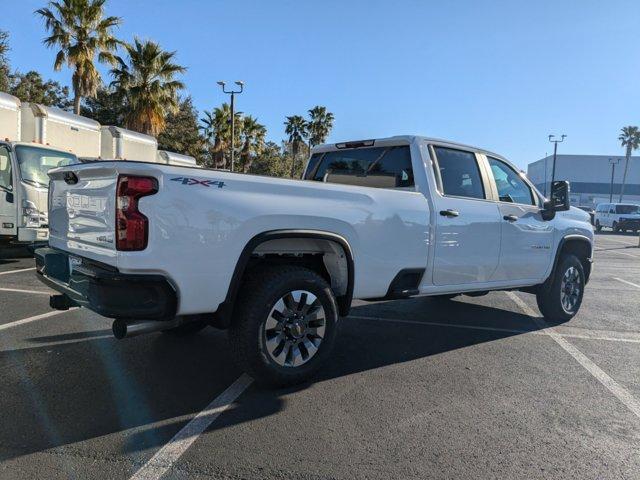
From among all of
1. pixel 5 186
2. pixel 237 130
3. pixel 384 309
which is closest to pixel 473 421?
pixel 384 309

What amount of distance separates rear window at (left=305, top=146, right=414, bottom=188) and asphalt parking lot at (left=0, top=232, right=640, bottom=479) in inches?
66.0

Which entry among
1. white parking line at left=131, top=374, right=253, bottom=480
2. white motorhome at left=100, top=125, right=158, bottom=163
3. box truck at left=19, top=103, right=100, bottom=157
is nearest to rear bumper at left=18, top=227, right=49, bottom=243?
box truck at left=19, top=103, right=100, bottom=157

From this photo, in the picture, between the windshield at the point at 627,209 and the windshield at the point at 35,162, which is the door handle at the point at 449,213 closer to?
the windshield at the point at 35,162

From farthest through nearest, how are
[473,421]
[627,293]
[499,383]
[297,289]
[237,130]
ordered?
[237,130] → [627,293] → [499,383] → [297,289] → [473,421]

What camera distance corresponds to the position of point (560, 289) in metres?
6.41

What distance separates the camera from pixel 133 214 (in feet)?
10.4

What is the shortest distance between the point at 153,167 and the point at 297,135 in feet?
156

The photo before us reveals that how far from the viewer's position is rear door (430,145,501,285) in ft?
16.0

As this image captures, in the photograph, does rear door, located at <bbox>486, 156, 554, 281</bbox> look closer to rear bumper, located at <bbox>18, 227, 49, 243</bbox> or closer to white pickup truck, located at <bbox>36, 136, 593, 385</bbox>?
white pickup truck, located at <bbox>36, 136, 593, 385</bbox>

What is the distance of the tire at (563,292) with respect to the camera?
6.39 metres

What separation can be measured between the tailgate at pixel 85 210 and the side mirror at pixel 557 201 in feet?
16.0

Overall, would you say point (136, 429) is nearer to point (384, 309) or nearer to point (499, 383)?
point (499, 383)

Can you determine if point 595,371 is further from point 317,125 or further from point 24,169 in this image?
point 317,125

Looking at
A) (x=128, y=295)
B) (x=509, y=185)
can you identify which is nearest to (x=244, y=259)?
(x=128, y=295)
